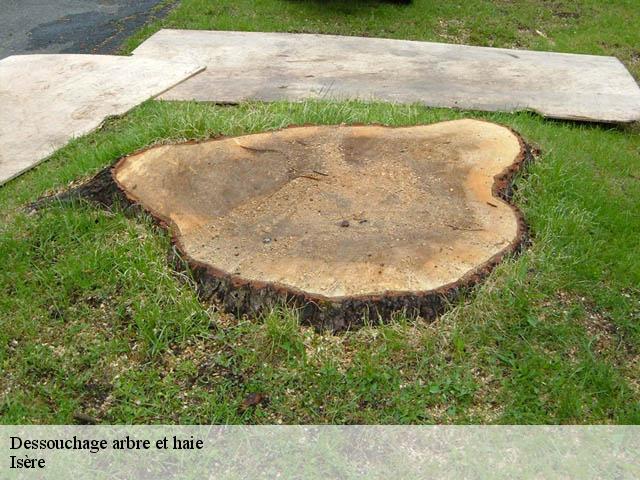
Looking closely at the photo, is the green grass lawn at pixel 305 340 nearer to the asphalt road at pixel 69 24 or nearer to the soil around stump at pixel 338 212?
the soil around stump at pixel 338 212

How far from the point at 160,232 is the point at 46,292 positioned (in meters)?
0.53

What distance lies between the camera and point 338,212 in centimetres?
292

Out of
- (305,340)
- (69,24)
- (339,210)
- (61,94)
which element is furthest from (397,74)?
(69,24)

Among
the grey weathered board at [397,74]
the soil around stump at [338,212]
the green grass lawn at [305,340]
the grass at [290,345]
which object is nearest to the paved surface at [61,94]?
the grey weathered board at [397,74]

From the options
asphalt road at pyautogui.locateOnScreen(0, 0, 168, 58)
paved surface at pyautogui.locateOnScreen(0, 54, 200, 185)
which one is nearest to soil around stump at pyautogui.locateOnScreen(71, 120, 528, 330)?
paved surface at pyautogui.locateOnScreen(0, 54, 200, 185)

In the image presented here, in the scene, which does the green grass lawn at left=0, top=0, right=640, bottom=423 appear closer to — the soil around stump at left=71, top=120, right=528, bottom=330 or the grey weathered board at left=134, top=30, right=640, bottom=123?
the soil around stump at left=71, top=120, right=528, bottom=330

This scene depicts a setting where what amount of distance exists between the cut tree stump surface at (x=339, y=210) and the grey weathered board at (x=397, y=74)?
1.51 metres

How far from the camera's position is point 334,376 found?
8.25 feet

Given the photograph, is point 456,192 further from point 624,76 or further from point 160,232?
point 624,76

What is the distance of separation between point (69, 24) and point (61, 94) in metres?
2.54

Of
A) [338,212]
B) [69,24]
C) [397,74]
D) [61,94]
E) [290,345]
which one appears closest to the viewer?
[290,345]

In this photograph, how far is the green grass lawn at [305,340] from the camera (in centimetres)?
244

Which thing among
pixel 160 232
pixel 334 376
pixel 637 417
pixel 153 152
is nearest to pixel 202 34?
pixel 153 152

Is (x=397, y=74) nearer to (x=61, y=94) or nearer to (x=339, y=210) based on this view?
(x=61, y=94)
